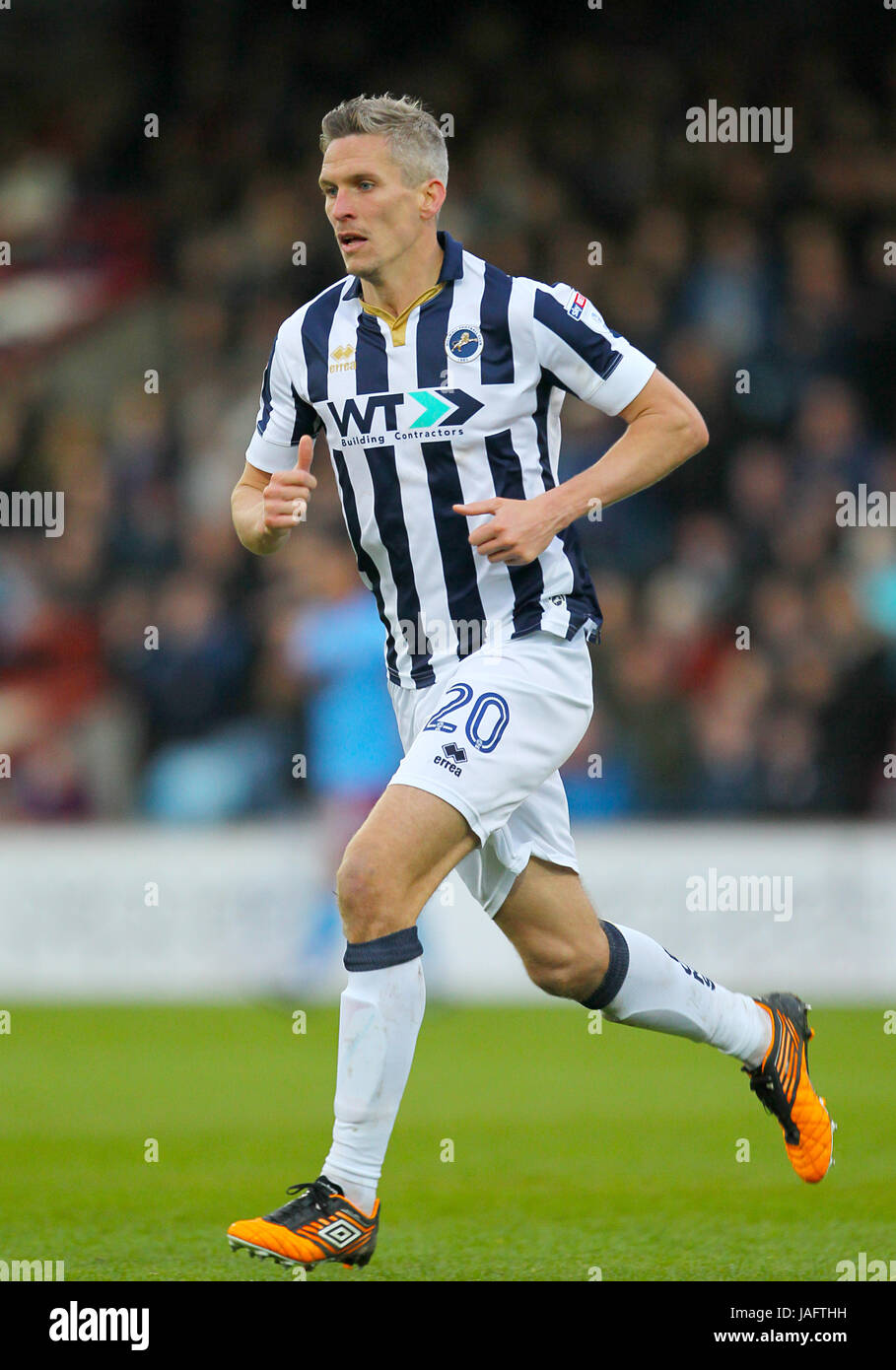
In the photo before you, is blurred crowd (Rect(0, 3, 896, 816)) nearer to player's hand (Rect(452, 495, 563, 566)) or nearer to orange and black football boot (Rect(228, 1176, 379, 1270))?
player's hand (Rect(452, 495, 563, 566))

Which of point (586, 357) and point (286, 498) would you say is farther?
point (586, 357)

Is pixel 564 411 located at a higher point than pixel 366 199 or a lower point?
higher

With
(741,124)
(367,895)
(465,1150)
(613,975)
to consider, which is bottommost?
(465,1150)

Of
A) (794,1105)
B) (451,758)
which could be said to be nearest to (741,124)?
(794,1105)

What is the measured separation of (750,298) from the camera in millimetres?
12773

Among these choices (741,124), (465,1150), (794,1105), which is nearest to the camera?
(794,1105)

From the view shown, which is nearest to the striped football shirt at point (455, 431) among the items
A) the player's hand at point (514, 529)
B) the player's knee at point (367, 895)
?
the player's hand at point (514, 529)

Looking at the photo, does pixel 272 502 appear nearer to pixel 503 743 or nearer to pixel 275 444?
pixel 275 444

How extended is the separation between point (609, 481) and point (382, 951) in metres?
1.28

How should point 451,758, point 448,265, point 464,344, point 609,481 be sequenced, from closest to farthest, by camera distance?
1. point 451,758
2. point 609,481
3. point 464,344
4. point 448,265

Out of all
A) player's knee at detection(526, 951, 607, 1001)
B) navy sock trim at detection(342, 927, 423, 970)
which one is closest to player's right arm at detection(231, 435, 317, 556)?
navy sock trim at detection(342, 927, 423, 970)

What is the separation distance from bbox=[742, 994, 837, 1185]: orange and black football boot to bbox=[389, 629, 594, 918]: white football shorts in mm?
878

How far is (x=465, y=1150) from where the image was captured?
20.4ft

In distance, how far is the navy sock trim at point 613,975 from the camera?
4809mm
